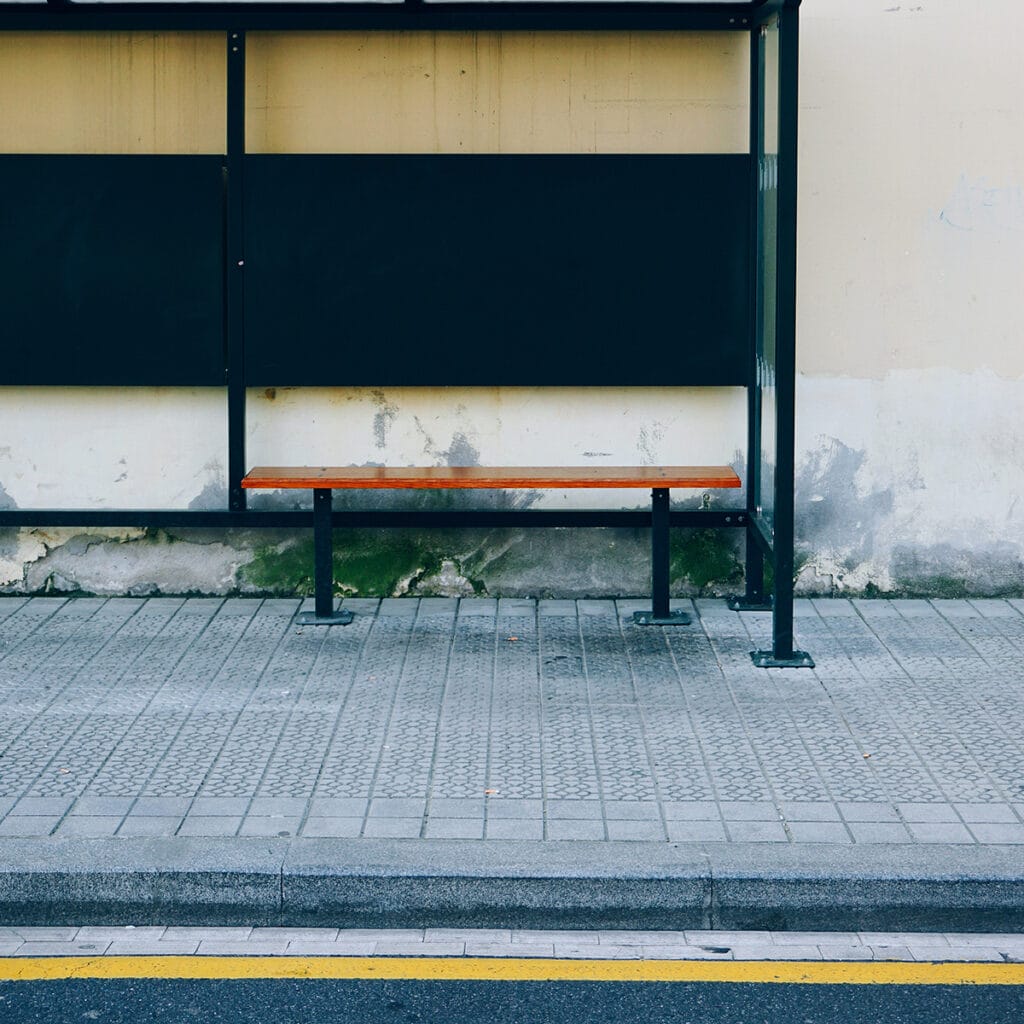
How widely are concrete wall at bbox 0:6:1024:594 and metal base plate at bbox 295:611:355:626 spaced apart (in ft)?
1.49

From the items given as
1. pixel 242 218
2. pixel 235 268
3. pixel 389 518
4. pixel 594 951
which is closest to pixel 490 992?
pixel 594 951

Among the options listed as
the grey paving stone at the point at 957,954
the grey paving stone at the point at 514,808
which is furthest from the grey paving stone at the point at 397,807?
the grey paving stone at the point at 957,954

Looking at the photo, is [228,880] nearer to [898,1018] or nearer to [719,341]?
[898,1018]

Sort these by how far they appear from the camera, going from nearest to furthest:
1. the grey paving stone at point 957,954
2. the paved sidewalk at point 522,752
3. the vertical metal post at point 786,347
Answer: the grey paving stone at point 957,954
the paved sidewalk at point 522,752
the vertical metal post at point 786,347

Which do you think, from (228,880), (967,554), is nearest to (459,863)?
(228,880)

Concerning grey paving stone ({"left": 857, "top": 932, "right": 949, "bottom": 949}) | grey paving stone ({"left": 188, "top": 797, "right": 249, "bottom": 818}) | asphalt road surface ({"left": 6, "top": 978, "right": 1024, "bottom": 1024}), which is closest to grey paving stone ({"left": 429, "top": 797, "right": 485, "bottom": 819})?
grey paving stone ({"left": 188, "top": 797, "right": 249, "bottom": 818})

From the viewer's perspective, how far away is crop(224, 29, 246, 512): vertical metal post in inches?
313

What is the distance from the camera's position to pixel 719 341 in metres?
8.22

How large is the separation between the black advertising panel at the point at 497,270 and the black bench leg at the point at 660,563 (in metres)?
A: 0.73

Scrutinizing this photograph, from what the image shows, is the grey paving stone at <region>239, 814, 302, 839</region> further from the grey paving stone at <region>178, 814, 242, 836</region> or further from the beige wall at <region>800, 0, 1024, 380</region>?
the beige wall at <region>800, 0, 1024, 380</region>

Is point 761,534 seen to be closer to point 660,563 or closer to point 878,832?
point 660,563

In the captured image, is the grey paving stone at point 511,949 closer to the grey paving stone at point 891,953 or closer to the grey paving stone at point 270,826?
the grey paving stone at point 270,826

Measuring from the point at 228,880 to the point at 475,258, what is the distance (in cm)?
412

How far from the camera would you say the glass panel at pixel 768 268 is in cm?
748
